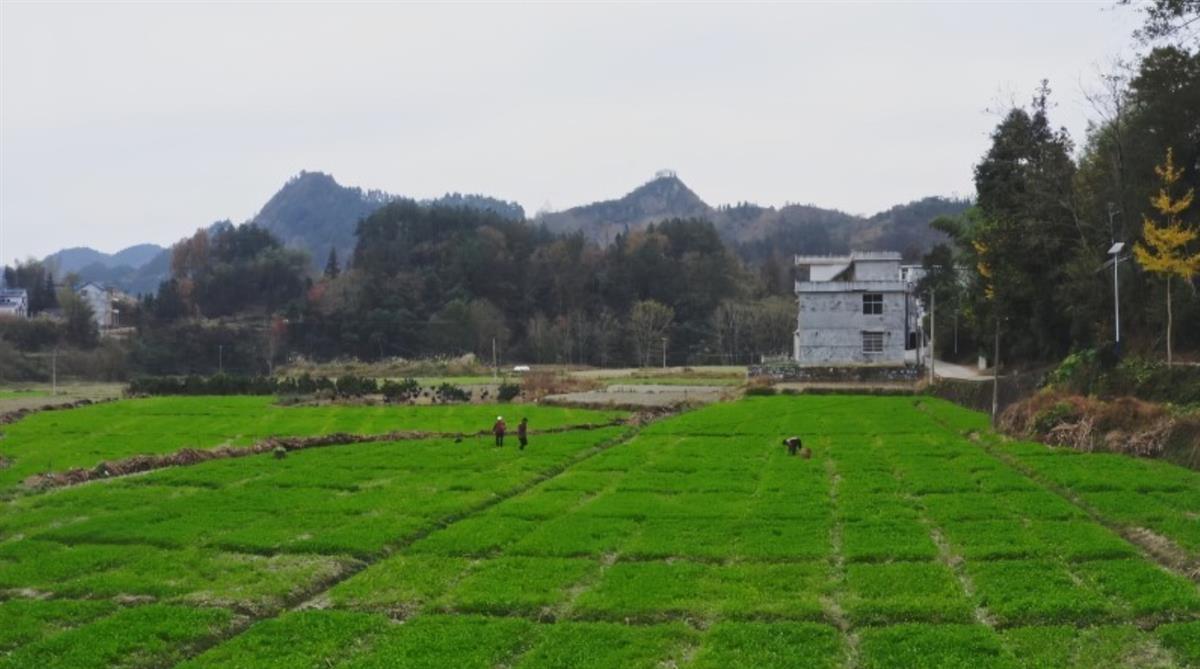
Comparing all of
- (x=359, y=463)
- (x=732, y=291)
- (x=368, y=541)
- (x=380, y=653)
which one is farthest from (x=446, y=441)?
(x=732, y=291)

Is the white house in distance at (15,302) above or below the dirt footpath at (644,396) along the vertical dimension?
above

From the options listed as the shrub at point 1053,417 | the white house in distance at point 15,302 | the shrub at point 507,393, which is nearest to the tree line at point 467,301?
the white house in distance at point 15,302

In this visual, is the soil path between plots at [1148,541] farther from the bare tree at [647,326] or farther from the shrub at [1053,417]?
the bare tree at [647,326]

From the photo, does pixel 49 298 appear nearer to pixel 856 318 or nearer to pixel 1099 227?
pixel 856 318

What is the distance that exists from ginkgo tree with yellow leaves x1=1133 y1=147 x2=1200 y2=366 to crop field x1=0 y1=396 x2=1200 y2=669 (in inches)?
642

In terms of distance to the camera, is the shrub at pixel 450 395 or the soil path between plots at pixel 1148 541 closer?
the soil path between plots at pixel 1148 541

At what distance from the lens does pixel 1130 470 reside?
2678cm

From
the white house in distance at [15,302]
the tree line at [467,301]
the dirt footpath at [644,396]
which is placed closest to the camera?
the dirt footpath at [644,396]

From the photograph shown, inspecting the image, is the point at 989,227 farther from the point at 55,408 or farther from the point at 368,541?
the point at 55,408

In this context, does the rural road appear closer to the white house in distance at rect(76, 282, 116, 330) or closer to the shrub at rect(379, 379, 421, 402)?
the shrub at rect(379, 379, 421, 402)

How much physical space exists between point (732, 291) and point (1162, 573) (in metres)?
132

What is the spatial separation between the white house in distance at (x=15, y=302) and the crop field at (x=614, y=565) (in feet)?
459

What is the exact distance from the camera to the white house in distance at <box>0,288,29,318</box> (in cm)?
14988

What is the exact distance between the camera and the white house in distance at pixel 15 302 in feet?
492
